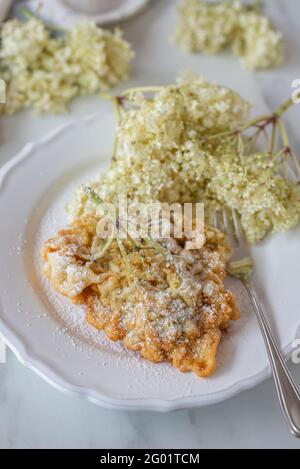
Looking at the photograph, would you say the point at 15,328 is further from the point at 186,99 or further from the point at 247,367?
the point at 186,99

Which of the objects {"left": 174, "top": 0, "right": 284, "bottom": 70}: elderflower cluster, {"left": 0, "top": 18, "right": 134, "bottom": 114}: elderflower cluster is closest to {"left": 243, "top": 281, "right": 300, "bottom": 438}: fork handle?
{"left": 0, "top": 18, "right": 134, "bottom": 114}: elderflower cluster

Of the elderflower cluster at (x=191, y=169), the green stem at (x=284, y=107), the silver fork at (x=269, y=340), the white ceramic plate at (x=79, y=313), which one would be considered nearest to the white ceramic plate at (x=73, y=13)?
the white ceramic plate at (x=79, y=313)

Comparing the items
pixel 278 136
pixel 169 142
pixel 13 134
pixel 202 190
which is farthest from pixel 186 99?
pixel 13 134

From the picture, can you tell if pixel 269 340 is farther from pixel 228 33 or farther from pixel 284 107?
pixel 228 33

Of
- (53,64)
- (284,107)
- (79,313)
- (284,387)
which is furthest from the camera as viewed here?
(53,64)

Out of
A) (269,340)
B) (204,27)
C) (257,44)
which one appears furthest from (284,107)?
(269,340)

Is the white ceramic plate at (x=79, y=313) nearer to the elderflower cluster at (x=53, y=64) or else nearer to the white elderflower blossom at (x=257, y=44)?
the elderflower cluster at (x=53, y=64)
